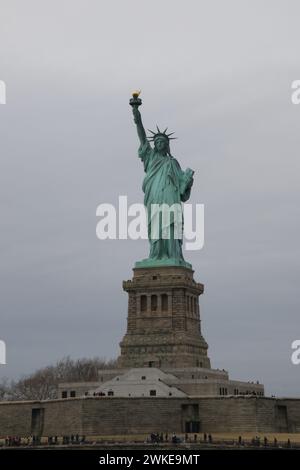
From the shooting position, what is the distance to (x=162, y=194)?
7281 centimetres

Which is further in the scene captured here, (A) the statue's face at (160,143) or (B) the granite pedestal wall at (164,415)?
(A) the statue's face at (160,143)

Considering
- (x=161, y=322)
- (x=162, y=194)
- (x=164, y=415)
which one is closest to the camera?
(x=164, y=415)

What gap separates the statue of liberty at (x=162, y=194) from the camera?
7250 cm

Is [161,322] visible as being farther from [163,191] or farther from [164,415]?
[164,415]

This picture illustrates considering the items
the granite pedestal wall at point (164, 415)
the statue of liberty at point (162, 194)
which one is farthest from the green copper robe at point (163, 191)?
the granite pedestal wall at point (164, 415)

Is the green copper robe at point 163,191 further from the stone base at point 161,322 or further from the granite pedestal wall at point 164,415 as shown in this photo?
the granite pedestal wall at point 164,415

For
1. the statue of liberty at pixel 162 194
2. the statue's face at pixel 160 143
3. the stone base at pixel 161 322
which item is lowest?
the stone base at pixel 161 322

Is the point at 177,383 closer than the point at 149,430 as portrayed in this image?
No

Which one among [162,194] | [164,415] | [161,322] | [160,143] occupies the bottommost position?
[164,415]

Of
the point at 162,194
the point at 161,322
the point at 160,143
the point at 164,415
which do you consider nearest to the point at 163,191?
the point at 162,194
